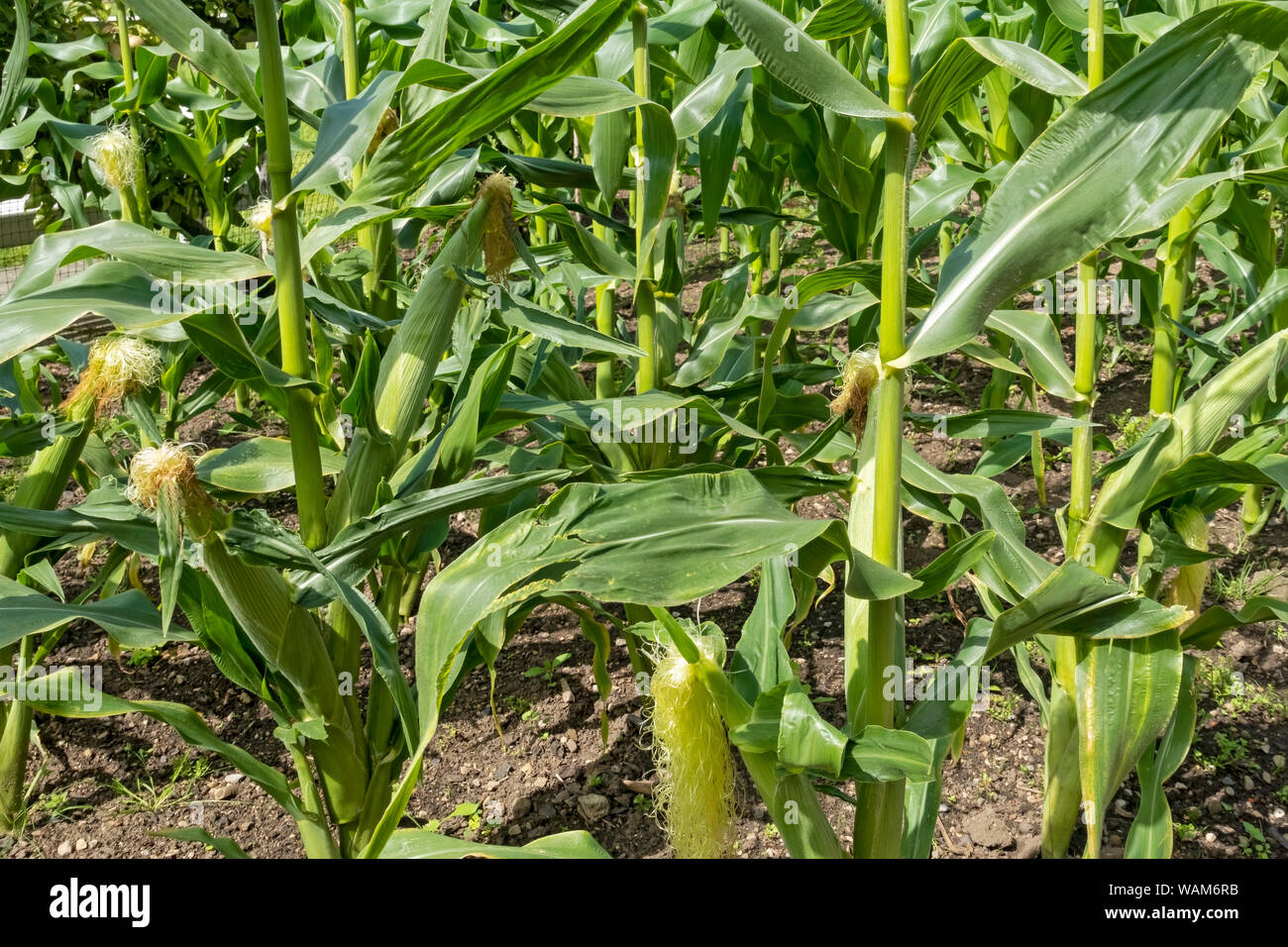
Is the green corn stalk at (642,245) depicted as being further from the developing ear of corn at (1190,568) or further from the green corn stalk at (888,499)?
the developing ear of corn at (1190,568)

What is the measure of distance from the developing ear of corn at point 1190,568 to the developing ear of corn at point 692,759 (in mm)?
794

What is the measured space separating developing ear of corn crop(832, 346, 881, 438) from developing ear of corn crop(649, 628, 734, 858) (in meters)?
0.36

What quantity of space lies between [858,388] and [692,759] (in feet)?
2.02

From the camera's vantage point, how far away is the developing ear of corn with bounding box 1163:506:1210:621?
182cm

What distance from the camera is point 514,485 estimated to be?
4.63ft

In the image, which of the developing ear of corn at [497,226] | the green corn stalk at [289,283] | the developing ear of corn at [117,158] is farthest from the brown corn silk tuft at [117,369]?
the developing ear of corn at [117,158]

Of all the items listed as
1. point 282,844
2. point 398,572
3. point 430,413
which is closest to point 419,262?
point 430,413

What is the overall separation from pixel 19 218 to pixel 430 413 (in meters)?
4.52

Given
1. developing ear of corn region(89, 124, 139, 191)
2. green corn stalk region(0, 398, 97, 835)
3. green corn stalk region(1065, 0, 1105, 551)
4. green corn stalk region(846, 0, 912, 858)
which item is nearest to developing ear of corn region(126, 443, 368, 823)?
green corn stalk region(0, 398, 97, 835)

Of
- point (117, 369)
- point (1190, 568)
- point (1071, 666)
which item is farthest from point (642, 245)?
point (1190, 568)

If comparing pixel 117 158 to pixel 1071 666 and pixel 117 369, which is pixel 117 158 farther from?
pixel 1071 666

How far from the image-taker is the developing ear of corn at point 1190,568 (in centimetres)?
182

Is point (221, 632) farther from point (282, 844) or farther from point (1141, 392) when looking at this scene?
point (1141, 392)

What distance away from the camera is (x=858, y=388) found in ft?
4.50
